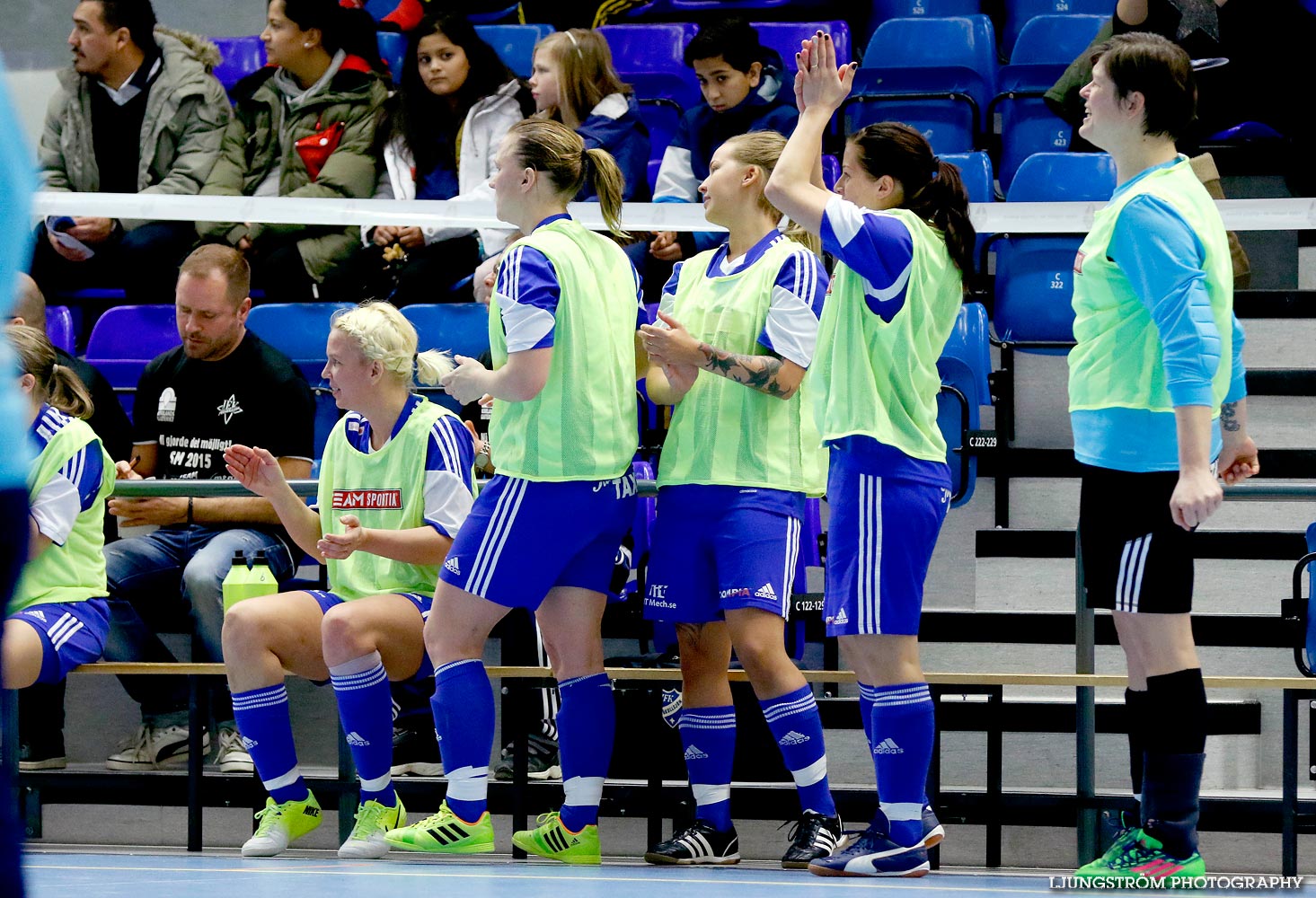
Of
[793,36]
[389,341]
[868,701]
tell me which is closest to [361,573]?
[389,341]

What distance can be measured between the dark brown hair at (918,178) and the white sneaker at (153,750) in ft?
8.85

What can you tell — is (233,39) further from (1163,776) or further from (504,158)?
(1163,776)

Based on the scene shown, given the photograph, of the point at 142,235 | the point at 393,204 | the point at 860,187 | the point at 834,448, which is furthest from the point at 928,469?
the point at 142,235

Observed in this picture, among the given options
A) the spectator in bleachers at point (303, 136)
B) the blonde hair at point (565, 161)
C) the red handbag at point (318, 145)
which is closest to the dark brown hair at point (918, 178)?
the blonde hair at point (565, 161)

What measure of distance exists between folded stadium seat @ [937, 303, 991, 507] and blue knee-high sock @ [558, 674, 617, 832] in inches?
61.4

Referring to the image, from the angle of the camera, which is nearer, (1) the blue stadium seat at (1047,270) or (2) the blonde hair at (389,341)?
(2) the blonde hair at (389,341)

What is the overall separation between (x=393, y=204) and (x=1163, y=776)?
391 cm

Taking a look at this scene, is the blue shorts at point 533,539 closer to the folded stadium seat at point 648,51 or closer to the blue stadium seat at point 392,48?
the folded stadium seat at point 648,51

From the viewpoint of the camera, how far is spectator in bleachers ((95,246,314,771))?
457 centimetres

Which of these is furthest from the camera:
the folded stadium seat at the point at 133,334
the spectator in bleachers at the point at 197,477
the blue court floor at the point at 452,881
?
Result: the folded stadium seat at the point at 133,334

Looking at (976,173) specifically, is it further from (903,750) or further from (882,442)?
(903,750)

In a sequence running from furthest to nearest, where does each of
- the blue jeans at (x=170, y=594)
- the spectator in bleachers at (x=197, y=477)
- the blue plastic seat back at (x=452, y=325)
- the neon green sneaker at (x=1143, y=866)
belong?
the blue plastic seat back at (x=452, y=325) < the spectator in bleachers at (x=197, y=477) < the blue jeans at (x=170, y=594) < the neon green sneaker at (x=1143, y=866)

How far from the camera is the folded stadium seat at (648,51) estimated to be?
23.6 ft

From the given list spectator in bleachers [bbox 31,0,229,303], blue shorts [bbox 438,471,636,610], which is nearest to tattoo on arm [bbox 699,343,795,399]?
blue shorts [bbox 438,471,636,610]
